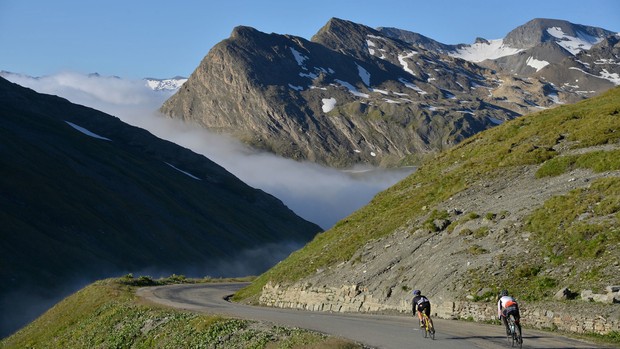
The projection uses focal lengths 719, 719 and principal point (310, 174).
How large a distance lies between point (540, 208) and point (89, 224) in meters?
122

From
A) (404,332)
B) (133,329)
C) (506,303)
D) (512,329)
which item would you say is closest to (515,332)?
(512,329)

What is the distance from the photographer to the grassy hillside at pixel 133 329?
91.6ft

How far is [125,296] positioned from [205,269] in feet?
339

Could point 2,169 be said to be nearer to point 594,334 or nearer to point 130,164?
point 130,164

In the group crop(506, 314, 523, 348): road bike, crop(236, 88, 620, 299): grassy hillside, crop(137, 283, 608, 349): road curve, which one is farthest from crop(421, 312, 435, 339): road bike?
crop(236, 88, 620, 299): grassy hillside

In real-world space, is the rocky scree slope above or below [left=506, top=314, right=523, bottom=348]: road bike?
above

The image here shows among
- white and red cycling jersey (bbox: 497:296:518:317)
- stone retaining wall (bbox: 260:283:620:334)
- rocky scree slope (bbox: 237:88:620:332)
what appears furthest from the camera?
rocky scree slope (bbox: 237:88:620:332)

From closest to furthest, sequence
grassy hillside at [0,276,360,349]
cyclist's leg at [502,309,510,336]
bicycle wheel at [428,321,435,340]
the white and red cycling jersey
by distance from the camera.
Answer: cyclist's leg at [502,309,510,336] < the white and red cycling jersey < bicycle wheel at [428,321,435,340] < grassy hillside at [0,276,360,349]

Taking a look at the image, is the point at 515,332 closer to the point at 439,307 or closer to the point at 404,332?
the point at 404,332

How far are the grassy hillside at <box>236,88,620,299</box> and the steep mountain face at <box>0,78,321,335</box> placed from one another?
67691mm

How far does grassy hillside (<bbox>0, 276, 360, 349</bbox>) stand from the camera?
27.9m

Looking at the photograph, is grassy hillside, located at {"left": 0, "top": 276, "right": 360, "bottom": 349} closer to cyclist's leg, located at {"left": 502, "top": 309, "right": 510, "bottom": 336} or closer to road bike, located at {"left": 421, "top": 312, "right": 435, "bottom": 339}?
road bike, located at {"left": 421, "top": 312, "right": 435, "bottom": 339}

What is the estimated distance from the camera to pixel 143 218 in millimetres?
161875

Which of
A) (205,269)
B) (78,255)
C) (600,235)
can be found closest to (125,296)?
(600,235)
